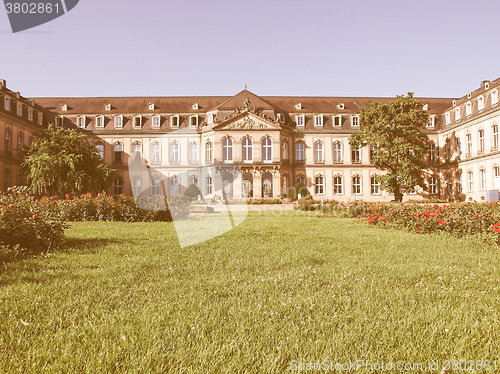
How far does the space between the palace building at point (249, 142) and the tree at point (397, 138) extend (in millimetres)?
6955

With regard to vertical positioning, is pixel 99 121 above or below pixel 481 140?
above

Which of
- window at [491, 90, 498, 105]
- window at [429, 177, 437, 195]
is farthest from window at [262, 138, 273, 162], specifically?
window at [491, 90, 498, 105]

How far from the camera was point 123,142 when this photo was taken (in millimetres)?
46031

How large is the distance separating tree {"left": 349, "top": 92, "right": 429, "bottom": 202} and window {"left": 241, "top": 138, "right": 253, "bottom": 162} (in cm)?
1113

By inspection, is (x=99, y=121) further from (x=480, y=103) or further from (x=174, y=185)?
(x=480, y=103)

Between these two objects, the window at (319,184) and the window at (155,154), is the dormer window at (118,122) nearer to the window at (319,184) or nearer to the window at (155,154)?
the window at (155,154)

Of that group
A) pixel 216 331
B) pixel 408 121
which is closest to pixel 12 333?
pixel 216 331

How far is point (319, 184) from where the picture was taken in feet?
150

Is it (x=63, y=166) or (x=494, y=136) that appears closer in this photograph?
(x=63, y=166)

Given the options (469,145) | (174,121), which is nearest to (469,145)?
(469,145)

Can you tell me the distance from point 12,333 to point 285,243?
6.21 meters

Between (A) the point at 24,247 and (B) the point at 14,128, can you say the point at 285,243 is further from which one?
(B) the point at 14,128

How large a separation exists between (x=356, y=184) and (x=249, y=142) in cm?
1385

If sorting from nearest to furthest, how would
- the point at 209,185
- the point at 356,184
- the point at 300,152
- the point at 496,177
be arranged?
1. the point at 496,177
2. the point at 209,185
3. the point at 300,152
4. the point at 356,184
